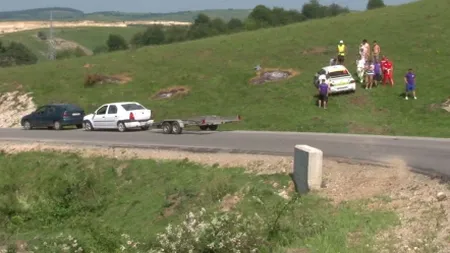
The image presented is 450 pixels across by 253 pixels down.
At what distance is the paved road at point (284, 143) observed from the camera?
798 inches

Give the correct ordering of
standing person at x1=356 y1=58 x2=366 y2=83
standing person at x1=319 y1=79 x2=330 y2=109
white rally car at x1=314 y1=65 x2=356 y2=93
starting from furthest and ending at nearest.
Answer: standing person at x1=356 y1=58 x2=366 y2=83 → white rally car at x1=314 y1=65 x2=356 y2=93 → standing person at x1=319 y1=79 x2=330 y2=109

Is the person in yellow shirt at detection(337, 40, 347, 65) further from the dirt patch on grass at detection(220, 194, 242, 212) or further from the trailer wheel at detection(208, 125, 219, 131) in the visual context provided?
the dirt patch on grass at detection(220, 194, 242, 212)

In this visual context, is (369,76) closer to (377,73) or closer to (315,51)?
(377,73)

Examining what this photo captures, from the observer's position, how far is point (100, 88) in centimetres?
4688

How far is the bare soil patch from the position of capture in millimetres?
13422

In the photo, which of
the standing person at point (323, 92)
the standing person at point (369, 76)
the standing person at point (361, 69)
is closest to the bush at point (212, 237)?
the standing person at point (323, 92)

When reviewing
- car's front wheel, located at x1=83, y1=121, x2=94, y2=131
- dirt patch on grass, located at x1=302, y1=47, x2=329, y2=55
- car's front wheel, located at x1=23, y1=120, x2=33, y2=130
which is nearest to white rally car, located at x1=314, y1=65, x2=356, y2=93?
dirt patch on grass, located at x1=302, y1=47, x2=329, y2=55

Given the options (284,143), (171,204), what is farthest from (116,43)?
(171,204)

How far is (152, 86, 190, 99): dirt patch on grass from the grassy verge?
13.6 m

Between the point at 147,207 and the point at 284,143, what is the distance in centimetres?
573

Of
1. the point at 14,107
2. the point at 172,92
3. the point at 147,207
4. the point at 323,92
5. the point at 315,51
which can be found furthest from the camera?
the point at 315,51

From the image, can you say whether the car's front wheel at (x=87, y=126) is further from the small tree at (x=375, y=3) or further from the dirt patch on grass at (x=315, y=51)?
the small tree at (x=375, y=3)

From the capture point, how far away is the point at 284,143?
25.1 m

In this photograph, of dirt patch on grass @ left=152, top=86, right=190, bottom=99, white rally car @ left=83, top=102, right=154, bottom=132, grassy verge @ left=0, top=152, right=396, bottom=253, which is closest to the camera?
grassy verge @ left=0, top=152, right=396, bottom=253
